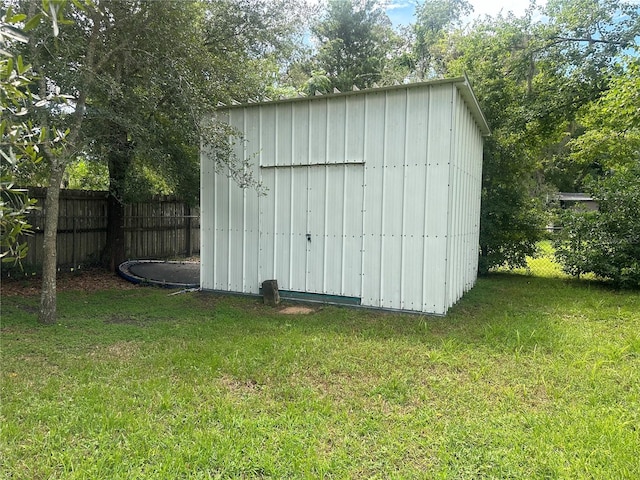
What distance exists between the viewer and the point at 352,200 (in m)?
5.90

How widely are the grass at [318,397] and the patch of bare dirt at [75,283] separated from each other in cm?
177

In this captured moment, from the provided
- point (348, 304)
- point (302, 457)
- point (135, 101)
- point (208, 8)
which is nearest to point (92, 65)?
point (135, 101)

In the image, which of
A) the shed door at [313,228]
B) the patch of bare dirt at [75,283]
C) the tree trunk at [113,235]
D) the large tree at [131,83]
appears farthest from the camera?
the tree trunk at [113,235]

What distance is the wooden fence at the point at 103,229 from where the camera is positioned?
312 inches

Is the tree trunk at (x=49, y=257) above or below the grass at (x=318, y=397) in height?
above

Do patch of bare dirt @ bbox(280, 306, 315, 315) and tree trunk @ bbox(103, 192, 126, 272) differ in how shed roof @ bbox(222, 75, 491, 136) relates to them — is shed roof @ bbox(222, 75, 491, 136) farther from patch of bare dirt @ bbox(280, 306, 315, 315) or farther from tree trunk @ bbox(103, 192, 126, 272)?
tree trunk @ bbox(103, 192, 126, 272)

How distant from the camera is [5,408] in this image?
2.71 metres

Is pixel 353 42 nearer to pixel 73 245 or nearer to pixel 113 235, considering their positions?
pixel 113 235

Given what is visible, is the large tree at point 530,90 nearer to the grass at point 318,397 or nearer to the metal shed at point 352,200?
the metal shed at point 352,200

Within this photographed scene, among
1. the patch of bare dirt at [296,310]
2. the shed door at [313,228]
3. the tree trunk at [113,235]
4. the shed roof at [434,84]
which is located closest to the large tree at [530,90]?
the shed roof at [434,84]

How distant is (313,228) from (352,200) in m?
0.74

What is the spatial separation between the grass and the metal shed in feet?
2.64

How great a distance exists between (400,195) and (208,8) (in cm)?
474

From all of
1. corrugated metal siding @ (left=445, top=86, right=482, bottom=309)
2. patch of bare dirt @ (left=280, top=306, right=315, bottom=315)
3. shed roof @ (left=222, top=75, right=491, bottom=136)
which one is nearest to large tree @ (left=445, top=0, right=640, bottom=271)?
corrugated metal siding @ (left=445, top=86, right=482, bottom=309)
